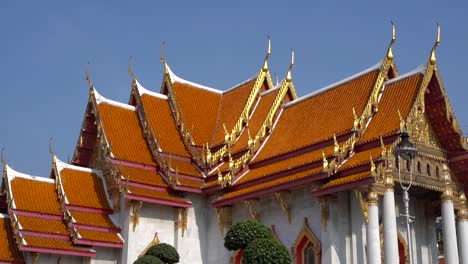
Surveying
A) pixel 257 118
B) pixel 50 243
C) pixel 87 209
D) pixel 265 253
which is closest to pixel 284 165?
pixel 257 118

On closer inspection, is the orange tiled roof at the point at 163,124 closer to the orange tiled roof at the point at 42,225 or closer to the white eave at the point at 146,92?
the white eave at the point at 146,92

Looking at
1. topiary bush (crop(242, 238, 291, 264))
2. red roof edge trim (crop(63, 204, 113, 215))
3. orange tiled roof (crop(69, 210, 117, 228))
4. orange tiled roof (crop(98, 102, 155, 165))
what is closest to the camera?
topiary bush (crop(242, 238, 291, 264))

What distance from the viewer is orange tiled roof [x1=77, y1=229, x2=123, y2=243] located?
1805 cm

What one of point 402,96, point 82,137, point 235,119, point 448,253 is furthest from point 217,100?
point 448,253

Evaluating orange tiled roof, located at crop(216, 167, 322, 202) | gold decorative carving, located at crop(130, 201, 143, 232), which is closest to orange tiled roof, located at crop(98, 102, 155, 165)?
gold decorative carving, located at crop(130, 201, 143, 232)

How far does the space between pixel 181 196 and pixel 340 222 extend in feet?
16.4

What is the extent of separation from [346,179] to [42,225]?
7698 millimetres

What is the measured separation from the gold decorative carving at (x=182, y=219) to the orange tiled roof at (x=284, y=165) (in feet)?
5.49

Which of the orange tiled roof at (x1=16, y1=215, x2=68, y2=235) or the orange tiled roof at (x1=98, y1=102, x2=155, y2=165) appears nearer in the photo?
the orange tiled roof at (x1=16, y1=215, x2=68, y2=235)

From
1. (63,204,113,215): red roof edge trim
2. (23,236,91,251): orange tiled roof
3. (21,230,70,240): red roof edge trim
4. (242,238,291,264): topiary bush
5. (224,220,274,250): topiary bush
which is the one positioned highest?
(63,204,113,215): red roof edge trim

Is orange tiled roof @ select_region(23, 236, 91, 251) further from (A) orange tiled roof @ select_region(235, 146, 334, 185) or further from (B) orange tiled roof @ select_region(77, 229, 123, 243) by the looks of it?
(A) orange tiled roof @ select_region(235, 146, 334, 185)

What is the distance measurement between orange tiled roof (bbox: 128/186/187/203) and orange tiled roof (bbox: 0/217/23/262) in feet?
10.5

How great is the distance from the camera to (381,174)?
15.5 m

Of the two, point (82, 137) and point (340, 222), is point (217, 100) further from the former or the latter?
point (340, 222)
